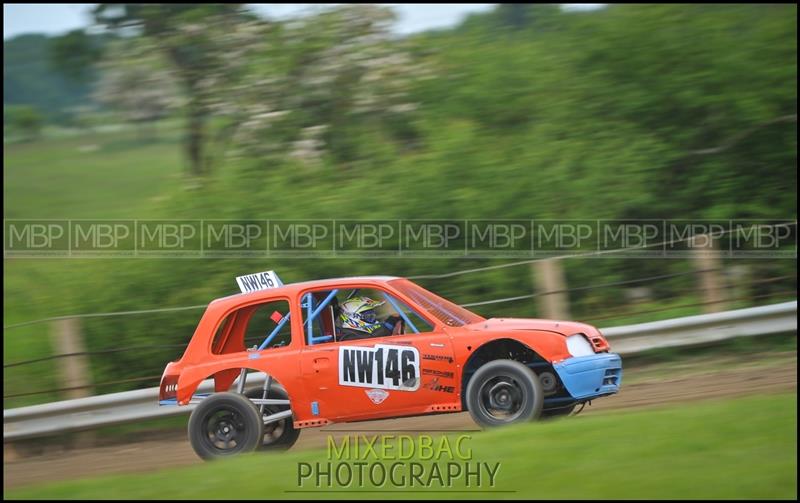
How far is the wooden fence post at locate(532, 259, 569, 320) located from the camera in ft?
36.0

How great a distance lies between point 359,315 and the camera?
8.05 metres

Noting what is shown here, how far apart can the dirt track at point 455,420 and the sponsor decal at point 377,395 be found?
1041 millimetres

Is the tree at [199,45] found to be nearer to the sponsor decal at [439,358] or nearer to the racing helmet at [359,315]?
the racing helmet at [359,315]

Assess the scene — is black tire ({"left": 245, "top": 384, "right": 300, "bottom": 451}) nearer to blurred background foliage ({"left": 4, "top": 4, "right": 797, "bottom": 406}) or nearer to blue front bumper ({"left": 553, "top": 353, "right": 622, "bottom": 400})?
blue front bumper ({"left": 553, "top": 353, "right": 622, "bottom": 400})

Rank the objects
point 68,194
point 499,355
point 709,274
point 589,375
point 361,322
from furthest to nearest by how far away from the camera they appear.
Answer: point 68,194
point 709,274
point 361,322
point 499,355
point 589,375

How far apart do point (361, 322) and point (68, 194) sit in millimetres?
14002

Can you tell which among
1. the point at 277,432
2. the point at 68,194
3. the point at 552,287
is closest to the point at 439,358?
the point at 277,432

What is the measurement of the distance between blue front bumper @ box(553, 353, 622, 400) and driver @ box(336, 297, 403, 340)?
5.01ft

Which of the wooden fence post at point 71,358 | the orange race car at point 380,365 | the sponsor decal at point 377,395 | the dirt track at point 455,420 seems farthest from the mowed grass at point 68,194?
the sponsor decal at point 377,395

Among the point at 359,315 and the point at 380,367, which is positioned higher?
the point at 359,315

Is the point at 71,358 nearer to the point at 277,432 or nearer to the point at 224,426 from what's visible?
the point at 277,432

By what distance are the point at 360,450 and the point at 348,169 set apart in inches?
292

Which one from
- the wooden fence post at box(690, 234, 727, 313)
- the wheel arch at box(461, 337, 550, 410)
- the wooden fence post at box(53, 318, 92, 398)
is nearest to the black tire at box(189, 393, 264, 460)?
the wheel arch at box(461, 337, 550, 410)

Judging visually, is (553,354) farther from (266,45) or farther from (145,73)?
(145,73)
